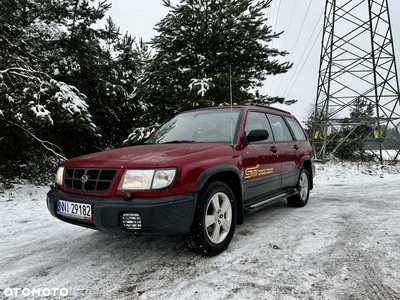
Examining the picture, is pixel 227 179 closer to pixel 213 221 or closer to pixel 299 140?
pixel 213 221

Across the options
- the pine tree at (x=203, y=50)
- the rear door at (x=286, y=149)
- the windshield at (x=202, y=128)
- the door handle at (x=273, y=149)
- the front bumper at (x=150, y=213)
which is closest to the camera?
the front bumper at (x=150, y=213)

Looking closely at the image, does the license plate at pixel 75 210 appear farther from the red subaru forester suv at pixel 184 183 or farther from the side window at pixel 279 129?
the side window at pixel 279 129

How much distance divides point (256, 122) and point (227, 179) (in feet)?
3.58

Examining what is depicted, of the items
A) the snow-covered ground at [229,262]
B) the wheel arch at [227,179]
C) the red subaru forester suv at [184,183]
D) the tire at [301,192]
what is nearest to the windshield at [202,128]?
the red subaru forester suv at [184,183]

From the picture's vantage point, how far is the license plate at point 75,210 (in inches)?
Answer: 98.7

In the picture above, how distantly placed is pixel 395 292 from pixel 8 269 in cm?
325

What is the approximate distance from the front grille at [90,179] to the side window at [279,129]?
259 cm

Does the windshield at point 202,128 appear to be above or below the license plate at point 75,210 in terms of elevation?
above

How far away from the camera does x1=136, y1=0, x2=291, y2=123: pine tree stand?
936cm

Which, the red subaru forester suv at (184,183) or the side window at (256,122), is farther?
the side window at (256,122)

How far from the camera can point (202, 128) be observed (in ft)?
12.1

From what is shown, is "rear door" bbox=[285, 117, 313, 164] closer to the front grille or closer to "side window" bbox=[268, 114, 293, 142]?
"side window" bbox=[268, 114, 293, 142]

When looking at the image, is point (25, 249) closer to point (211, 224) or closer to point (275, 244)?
point (211, 224)

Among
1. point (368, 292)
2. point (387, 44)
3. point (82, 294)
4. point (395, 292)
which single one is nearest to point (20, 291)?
point (82, 294)
